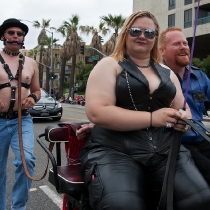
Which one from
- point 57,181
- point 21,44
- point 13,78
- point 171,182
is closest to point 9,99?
point 13,78

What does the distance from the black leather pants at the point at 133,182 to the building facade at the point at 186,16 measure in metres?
32.9

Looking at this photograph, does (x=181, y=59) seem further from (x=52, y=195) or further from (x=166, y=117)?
(x=52, y=195)

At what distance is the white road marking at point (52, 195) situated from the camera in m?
4.05

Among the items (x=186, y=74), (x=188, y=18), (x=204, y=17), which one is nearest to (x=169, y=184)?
(x=186, y=74)

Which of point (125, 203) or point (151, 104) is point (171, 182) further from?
point (151, 104)

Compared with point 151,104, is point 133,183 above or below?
below

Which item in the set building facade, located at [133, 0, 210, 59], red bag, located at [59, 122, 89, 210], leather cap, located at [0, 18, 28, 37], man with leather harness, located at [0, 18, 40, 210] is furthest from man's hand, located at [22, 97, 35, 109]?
building facade, located at [133, 0, 210, 59]

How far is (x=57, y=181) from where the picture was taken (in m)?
2.43

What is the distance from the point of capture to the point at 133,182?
200 cm

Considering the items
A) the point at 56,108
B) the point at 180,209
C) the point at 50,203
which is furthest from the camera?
the point at 56,108

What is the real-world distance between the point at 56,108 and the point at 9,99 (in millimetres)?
10740

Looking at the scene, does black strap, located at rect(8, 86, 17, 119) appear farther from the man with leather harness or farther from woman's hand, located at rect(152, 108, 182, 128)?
woman's hand, located at rect(152, 108, 182, 128)

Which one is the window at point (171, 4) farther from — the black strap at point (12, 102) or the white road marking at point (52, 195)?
the black strap at point (12, 102)

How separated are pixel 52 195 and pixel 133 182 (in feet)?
8.45
